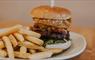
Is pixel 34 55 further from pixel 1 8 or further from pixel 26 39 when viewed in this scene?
pixel 1 8

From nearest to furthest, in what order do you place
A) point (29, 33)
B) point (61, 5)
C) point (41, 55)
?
point (41, 55) < point (29, 33) < point (61, 5)

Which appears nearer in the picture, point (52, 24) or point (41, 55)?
point (41, 55)

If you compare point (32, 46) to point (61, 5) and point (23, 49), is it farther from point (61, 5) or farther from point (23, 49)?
point (61, 5)

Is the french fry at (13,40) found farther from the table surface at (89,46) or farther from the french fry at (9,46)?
the table surface at (89,46)

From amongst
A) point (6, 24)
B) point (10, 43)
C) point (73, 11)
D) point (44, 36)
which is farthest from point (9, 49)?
point (73, 11)

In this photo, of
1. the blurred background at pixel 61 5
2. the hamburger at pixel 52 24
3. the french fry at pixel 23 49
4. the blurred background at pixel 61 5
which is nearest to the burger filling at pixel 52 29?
the hamburger at pixel 52 24

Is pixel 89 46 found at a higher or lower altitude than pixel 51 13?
lower

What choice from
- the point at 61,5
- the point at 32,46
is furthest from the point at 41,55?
the point at 61,5
